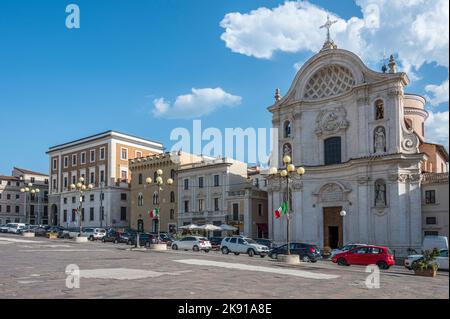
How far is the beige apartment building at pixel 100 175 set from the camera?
76938 millimetres

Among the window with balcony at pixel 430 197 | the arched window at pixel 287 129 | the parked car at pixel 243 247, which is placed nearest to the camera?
the parked car at pixel 243 247

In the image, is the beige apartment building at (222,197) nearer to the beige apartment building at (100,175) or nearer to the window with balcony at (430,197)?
the beige apartment building at (100,175)

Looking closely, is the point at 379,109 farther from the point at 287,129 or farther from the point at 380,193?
the point at 287,129

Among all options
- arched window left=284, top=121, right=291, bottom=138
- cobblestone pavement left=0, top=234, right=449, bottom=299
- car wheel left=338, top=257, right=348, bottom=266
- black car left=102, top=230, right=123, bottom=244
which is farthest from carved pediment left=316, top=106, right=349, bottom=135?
cobblestone pavement left=0, top=234, right=449, bottom=299

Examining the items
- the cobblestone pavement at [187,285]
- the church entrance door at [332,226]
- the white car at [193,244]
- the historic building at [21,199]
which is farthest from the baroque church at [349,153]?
the historic building at [21,199]

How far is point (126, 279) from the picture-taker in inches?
661

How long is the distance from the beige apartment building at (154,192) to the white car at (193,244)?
23.2 m

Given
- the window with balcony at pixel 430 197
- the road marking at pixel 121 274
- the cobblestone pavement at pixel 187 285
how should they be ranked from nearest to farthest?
the cobblestone pavement at pixel 187 285
the road marking at pixel 121 274
the window with balcony at pixel 430 197

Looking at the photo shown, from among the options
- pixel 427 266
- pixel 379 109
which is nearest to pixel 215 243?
pixel 379 109

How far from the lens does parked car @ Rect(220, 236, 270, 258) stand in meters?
38.6

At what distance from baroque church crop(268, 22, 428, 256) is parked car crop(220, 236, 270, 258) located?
9.38 meters
